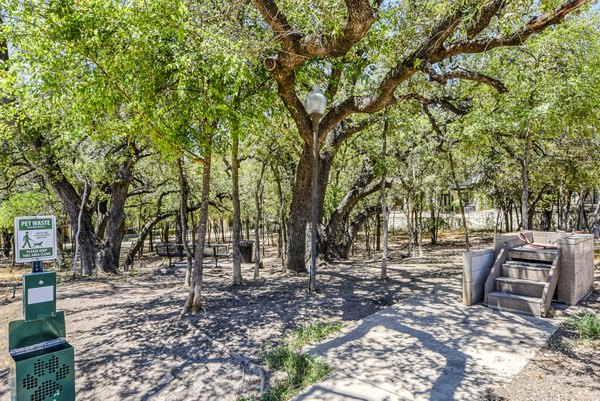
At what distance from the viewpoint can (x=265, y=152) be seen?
33.6 ft

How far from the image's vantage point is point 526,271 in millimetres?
5711

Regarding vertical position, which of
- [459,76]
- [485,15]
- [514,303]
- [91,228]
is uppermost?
[485,15]

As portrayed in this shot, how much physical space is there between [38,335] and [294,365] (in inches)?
93.5

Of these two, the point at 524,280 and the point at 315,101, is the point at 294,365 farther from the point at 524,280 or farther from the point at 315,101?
the point at 524,280

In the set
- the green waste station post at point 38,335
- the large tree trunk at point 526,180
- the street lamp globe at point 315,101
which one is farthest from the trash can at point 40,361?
the large tree trunk at point 526,180

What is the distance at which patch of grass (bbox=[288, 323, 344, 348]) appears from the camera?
4.49 m

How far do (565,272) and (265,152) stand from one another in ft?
24.8

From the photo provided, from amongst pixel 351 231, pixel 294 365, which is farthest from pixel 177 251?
pixel 294 365

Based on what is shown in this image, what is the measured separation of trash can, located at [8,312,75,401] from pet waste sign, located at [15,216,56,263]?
46 centimetres

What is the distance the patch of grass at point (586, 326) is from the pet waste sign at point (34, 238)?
5914mm

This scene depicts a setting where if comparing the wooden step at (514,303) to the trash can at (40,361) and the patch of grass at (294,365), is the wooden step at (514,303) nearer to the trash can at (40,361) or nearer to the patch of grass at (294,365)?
the patch of grass at (294,365)

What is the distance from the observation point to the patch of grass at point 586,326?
4367mm

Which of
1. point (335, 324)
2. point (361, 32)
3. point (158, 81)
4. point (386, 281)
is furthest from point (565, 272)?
point (158, 81)

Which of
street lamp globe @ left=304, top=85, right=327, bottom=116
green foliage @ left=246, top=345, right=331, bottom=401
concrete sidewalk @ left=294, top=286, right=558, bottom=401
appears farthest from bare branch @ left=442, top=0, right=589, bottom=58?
green foliage @ left=246, top=345, right=331, bottom=401
